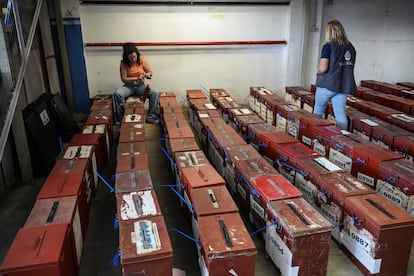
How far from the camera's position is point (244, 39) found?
5.84 meters

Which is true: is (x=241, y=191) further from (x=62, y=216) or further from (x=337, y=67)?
(x=337, y=67)

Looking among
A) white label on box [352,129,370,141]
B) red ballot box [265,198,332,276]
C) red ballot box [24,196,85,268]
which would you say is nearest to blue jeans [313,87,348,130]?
white label on box [352,129,370,141]

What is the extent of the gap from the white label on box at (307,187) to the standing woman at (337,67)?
1.32 meters

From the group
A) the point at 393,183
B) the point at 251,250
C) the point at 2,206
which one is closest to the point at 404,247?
the point at 393,183

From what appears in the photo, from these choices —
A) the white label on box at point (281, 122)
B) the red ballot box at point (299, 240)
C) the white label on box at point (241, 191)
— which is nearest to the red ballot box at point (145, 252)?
the red ballot box at point (299, 240)

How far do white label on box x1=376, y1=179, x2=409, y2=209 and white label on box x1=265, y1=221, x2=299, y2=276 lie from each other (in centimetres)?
101

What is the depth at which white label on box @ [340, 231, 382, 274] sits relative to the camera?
199cm

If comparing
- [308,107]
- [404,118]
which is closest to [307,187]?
[404,118]

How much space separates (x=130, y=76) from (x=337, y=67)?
2.80 m

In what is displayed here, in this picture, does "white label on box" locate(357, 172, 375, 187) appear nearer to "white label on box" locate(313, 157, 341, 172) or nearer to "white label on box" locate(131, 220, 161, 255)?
"white label on box" locate(313, 157, 341, 172)

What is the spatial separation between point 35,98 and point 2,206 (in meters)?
1.52

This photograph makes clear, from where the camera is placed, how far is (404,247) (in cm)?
200

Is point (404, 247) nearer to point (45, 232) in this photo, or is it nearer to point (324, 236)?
point (324, 236)

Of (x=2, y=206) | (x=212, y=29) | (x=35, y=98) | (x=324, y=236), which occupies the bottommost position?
(x=2, y=206)
